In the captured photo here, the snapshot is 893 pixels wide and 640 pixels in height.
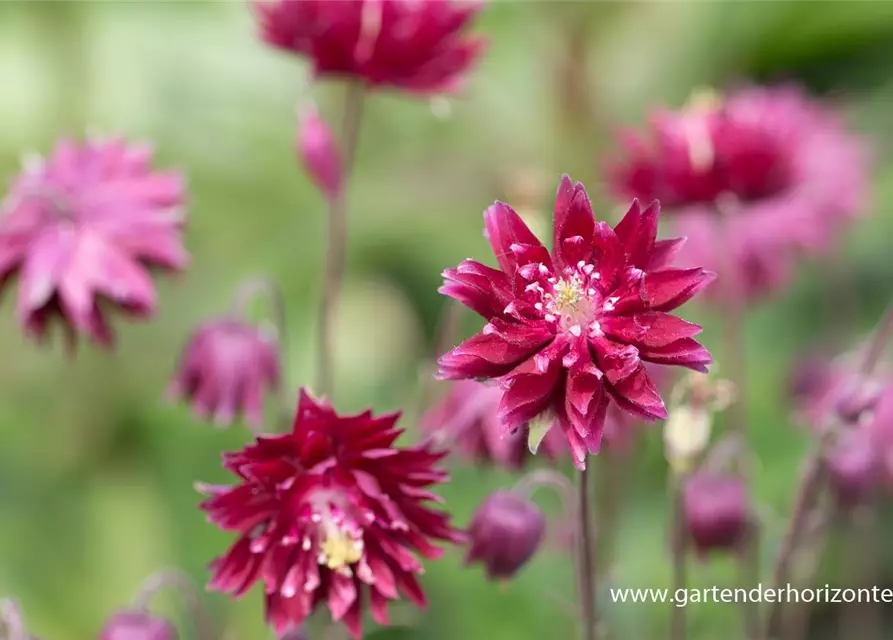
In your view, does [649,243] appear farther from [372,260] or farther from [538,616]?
[372,260]

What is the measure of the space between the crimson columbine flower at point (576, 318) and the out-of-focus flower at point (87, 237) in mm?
308

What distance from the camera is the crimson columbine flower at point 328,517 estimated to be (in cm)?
58

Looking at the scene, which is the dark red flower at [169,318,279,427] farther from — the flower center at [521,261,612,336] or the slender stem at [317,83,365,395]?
the flower center at [521,261,612,336]

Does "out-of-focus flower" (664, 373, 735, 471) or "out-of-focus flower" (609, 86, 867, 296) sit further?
"out-of-focus flower" (609, 86, 867, 296)

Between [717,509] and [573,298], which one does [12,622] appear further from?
[717,509]

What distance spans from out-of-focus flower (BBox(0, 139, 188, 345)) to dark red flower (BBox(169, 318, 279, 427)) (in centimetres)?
5

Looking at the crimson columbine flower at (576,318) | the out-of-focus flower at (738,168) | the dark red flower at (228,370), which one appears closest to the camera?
the crimson columbine flower at (576,318)

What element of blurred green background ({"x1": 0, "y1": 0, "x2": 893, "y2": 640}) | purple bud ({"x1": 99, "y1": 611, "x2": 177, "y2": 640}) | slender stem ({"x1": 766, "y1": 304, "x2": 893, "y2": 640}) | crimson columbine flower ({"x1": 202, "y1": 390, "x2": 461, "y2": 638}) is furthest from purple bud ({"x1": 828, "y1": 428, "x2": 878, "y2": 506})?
purple bud ({"x1": 99, "y1": 611, "x2": 177, "y2": 640})

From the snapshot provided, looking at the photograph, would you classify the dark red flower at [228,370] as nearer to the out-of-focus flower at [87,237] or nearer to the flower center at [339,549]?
Answer: the out-of-focus flower at [87,237]

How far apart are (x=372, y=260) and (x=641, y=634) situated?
3.40 ft

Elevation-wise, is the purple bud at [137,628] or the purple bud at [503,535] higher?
the purple bud at [503,535]

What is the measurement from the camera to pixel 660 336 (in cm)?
52

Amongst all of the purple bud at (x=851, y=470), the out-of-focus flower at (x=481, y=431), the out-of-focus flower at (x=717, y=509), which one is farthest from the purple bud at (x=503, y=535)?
the purple bud at (x=851, y=470)

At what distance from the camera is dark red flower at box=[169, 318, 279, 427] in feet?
2.44
